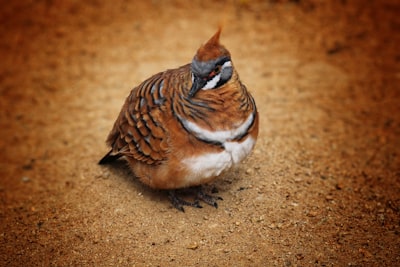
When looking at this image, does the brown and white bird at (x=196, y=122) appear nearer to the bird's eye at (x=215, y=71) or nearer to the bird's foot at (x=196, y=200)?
the bird's eye at (x=215, y=71)

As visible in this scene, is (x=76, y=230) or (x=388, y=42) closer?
(x=76, y=230)

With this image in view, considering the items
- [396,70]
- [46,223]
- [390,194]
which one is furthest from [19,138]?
[396,70]

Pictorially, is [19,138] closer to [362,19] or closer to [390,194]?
[390,194]

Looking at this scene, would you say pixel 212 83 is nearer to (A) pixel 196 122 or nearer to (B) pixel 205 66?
(B) pixel 205 66

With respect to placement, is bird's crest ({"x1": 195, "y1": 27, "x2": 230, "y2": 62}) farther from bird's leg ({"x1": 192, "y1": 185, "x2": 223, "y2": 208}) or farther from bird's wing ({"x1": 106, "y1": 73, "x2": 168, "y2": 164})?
bird's leg ({"x1": 192, "y1": 185, "x2": 223, "y2": 208})

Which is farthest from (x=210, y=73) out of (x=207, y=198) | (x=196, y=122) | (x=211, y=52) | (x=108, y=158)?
(x=108, y=158)

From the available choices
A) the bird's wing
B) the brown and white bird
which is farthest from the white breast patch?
the bird's wing
